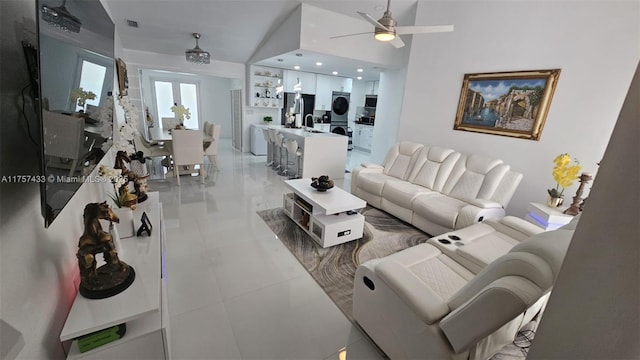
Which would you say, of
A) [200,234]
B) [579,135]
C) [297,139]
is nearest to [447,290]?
[200,234]

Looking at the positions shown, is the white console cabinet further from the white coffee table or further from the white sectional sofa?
the white sectional sofa

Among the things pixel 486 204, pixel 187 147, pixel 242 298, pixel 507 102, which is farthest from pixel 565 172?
pixel 187 147

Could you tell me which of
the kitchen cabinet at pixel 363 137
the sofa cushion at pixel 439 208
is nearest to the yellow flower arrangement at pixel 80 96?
the sofa cushion at pixel 439 208

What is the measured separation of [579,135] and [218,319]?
398 centimetres

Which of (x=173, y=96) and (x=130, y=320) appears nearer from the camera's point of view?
(x=130, y=320)

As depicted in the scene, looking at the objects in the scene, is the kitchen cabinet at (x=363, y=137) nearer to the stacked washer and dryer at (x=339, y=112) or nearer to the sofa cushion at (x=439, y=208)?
the stacked washer and dryer at (x=339, y=112)

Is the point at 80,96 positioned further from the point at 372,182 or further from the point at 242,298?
the point at 372,182

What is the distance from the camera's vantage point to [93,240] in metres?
1.07

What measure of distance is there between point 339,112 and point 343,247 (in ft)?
19.3

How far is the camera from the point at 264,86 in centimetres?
677

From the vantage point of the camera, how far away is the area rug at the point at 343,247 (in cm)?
214

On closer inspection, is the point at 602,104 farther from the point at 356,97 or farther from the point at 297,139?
the point at 356,97

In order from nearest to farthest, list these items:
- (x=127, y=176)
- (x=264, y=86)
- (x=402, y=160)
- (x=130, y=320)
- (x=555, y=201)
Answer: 1. (x=130, y=320)
2. (x=127, y=176)
3. (x=555, y=201)
4. (x=402, y=160)
5. (x=264, y=86)

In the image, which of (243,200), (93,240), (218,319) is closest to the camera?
(93,240)
